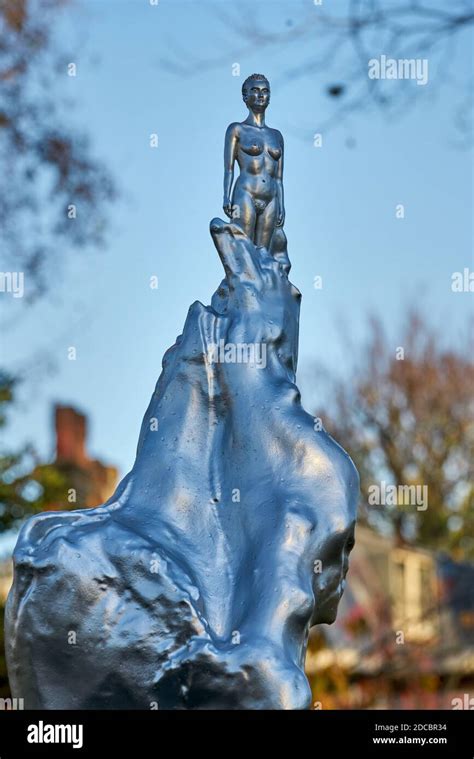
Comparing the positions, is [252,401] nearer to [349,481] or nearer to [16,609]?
[349,481]

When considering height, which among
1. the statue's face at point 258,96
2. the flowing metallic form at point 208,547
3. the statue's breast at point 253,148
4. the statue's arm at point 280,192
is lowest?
the flowing metallic form at point 208,547

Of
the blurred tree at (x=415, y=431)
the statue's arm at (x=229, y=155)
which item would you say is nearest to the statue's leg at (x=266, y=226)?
the statue's arm at (x=229, y=155)

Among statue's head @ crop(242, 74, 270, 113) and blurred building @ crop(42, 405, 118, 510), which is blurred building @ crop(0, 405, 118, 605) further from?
statue's head @ crop(242, 74, 270, 113)

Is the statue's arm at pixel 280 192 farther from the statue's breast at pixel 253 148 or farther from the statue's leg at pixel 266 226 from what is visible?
the statue's breast at pixel 253 148

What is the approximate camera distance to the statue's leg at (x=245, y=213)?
906 cm

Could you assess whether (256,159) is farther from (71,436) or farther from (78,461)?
(78,461)

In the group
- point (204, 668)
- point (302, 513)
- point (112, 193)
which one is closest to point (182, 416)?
point (302, 513)

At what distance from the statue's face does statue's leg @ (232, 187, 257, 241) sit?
1.83ft

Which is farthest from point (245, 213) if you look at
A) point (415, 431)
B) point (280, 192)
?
point (415, 431)

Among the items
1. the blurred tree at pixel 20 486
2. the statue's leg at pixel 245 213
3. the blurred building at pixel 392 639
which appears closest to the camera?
the statue's leg at pixel 245 213

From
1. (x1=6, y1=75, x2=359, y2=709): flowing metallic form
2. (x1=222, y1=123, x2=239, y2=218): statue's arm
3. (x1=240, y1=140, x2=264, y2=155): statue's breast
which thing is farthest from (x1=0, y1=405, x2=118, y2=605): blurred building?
(x1=6, y1=75, x2=359, y2=709): flowing metallic form

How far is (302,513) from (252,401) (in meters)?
0.79

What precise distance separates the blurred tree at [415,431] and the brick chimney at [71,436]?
755 cm

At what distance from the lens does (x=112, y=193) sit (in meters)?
17.0
